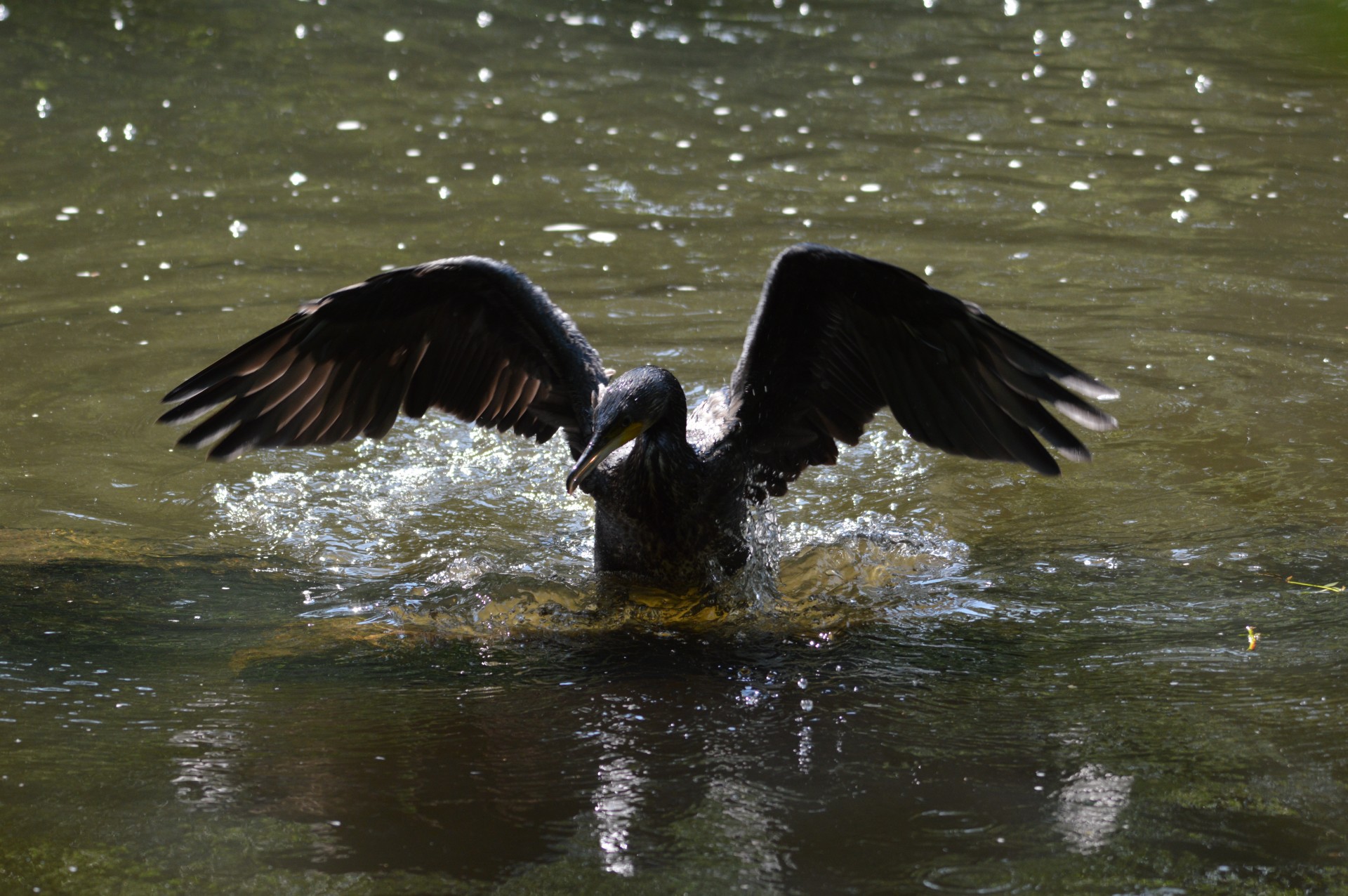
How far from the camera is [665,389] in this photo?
4727 mm

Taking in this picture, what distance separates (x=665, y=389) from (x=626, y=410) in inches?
8.7

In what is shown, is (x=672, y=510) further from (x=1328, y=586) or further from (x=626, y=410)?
(x=1328, y=586)

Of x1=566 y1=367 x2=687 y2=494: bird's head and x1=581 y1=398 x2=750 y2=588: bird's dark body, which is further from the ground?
x1=566 y1=367 x2=687 y2=494: bird's head

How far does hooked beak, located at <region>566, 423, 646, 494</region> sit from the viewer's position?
441cm

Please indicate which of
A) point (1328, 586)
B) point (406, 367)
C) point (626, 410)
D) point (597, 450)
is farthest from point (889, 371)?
point (406, 367)

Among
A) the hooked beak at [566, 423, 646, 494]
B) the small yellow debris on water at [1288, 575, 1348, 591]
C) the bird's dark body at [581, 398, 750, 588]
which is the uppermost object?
the hooked beak at [566, 423, 646, 494]

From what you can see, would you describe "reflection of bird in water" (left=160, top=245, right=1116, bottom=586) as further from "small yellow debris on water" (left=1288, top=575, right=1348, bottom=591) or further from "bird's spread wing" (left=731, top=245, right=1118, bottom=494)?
"small yellow debris on water" (left=1288, top=575, right=1348, bottom=591)

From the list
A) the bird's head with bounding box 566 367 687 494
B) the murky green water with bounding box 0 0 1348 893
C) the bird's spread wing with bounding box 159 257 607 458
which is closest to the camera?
the murky green water with bounding box 0 0 1348 893

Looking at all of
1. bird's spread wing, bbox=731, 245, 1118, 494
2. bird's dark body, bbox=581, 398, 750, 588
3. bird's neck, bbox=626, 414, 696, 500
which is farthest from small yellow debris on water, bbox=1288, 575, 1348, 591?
bird's neck, bbox=626, 414, 696, 500

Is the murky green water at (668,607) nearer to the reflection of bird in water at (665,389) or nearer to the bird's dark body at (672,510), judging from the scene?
the bird's dark body at (672,510)

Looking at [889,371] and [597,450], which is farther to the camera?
[889,371]

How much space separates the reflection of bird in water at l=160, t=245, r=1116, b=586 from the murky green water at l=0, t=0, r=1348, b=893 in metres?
0.47

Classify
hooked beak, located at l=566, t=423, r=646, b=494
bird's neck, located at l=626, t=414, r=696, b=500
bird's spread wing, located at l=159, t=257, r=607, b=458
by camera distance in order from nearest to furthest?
hooked beak, located at l=566, t=423, r=646, b=494 < bird's neck, located at l=626, t=414, r=696, b=500 < bird's spread wing, located at l=159, t=257, r=607, b=458

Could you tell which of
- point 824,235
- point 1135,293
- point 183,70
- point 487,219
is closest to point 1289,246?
point 1135,293
